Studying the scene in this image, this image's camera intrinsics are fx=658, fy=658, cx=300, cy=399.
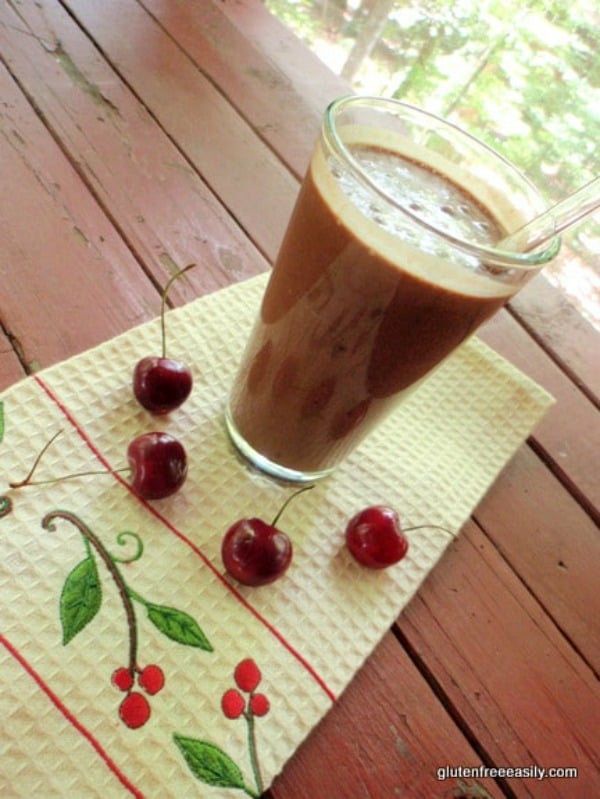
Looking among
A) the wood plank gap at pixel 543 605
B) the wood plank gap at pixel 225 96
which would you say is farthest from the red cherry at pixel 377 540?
the wood plank gap at pixel 225 96

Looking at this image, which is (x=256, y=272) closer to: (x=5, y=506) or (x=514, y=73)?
(x=5, y=506)

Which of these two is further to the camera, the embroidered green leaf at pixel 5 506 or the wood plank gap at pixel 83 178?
the wood plank gap at pixel 83 178

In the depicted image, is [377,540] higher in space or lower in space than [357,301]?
lower

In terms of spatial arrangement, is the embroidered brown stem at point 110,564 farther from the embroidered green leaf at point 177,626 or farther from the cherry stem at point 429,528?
the cherry stem at point 429,528

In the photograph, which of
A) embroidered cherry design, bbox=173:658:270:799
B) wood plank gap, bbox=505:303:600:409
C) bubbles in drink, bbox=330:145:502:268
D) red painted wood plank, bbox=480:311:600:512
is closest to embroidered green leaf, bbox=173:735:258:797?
embroidered cherry design, bbox=173:658:270:799

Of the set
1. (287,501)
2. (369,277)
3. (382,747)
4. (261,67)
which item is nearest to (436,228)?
(369,277)

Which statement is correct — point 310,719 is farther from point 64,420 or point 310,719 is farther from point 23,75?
point 23,75

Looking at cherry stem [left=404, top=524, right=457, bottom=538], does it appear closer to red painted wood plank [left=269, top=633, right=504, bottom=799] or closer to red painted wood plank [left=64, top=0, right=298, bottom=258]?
red painted wood plank [left=269, top=633, right=504, bottom=799]
